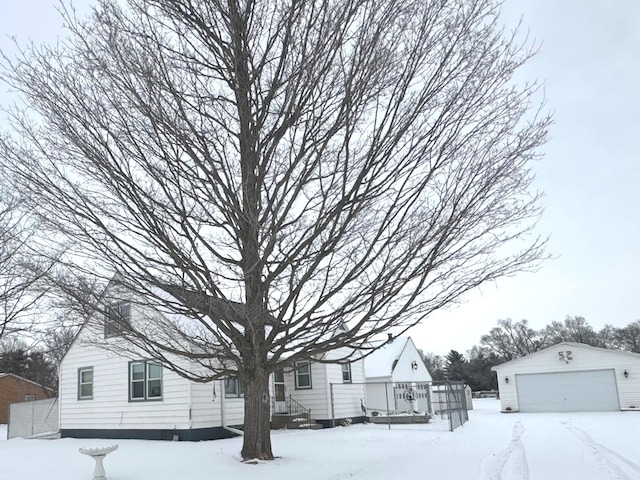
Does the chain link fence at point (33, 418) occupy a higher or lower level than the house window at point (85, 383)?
lower

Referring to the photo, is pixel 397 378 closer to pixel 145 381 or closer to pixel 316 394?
pixel 316 394

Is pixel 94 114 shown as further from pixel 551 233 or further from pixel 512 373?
pixel 512 373

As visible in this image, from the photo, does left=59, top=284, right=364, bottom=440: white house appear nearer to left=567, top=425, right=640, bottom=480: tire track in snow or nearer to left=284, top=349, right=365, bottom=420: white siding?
left=284, top=349, right=365, bottom=420: white siding

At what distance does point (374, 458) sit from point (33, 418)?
15.9 meters

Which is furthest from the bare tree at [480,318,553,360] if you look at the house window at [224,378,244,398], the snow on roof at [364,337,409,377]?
the house window at [224,378,244,398]

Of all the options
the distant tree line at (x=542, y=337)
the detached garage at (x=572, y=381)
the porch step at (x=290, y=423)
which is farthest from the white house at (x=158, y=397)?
the distant tree line at (x=542, y=337)

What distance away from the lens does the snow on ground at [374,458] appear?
873 cm

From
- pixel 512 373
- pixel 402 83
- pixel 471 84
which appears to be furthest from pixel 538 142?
pixel 512 373

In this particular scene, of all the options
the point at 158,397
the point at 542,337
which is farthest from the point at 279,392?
the point at 542,337

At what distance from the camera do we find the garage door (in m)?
26.4

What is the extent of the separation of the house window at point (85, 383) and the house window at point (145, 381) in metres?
2.41

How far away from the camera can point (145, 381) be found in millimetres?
16672

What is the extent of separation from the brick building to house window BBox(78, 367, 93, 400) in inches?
767

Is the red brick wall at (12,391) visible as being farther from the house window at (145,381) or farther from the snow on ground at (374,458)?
the snow on ground at (374,458)
